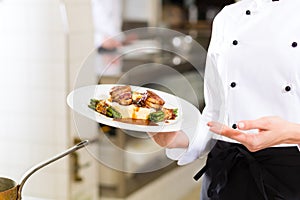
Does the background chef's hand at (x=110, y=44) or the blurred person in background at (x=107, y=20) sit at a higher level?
the blurred person in background at (x=107, y=20)

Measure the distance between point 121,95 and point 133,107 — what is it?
3cm

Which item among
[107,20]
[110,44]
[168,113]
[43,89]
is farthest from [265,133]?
[107,20]

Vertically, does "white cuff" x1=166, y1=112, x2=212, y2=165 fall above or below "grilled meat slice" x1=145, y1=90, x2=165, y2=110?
below

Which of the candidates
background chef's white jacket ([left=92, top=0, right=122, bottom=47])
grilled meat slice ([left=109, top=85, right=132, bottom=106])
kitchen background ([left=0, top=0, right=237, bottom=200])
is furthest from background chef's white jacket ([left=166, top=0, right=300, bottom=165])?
background chef's white jacket ([left=92, top=0, right=122, bottom=47])

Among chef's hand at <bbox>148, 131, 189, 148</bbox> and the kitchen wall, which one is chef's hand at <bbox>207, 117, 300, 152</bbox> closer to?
chef's hand at <bbox>148, 131, 189, 148</bbox>

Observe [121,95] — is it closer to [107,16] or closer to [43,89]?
[43,89]

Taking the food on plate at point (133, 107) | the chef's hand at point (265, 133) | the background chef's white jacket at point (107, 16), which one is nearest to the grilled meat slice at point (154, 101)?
the food on plate at point (133, 107)

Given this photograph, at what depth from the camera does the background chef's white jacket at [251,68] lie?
86 cm

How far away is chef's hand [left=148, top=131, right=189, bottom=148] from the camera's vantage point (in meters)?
0.85

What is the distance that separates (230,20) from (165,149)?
255mm

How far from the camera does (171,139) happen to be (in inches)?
33.6

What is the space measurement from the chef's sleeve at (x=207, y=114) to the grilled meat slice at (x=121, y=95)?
12 cm

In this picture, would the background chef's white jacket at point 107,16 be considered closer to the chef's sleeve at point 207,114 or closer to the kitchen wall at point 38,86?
the kitchen wall at point 38,86

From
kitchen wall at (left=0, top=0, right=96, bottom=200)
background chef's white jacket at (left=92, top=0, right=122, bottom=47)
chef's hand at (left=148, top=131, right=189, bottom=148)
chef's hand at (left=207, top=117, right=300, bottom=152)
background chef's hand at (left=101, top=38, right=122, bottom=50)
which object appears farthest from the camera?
background chef's white jacket at (left=92, top=0, right=122, bottom=47)
